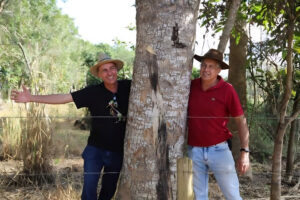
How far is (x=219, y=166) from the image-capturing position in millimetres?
2361

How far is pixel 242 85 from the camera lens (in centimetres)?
483

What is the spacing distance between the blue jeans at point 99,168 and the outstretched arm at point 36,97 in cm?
46

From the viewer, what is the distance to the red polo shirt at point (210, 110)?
2.32 m

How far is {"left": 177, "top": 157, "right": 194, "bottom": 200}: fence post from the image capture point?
1.85m

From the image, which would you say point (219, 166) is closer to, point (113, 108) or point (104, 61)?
point (113, 108)

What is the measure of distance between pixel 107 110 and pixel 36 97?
1.79 ft

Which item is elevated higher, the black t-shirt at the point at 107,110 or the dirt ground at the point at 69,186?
the black t-shirt at the point at 107,110

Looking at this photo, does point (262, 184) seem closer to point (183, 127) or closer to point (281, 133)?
point (281, 133)

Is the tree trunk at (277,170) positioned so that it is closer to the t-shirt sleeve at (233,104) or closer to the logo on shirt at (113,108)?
the t-shirt sleeve at (233,104)

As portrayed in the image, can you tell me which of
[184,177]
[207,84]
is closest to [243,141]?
[207,84]

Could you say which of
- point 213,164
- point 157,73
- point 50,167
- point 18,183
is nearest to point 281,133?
point 213,164

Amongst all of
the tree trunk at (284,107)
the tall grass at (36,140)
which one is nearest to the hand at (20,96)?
the tall grass at (36,140)

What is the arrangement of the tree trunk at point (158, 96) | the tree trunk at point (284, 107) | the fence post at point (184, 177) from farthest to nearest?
the tree trunk at point (284, 107), the tree trunk at point (158, 96), the fence post at point (184, 177)

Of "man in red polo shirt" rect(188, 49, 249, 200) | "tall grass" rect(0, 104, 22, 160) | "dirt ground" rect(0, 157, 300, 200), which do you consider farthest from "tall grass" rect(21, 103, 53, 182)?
"man in red polo shirt" rect(188, 49, 249, 200)
